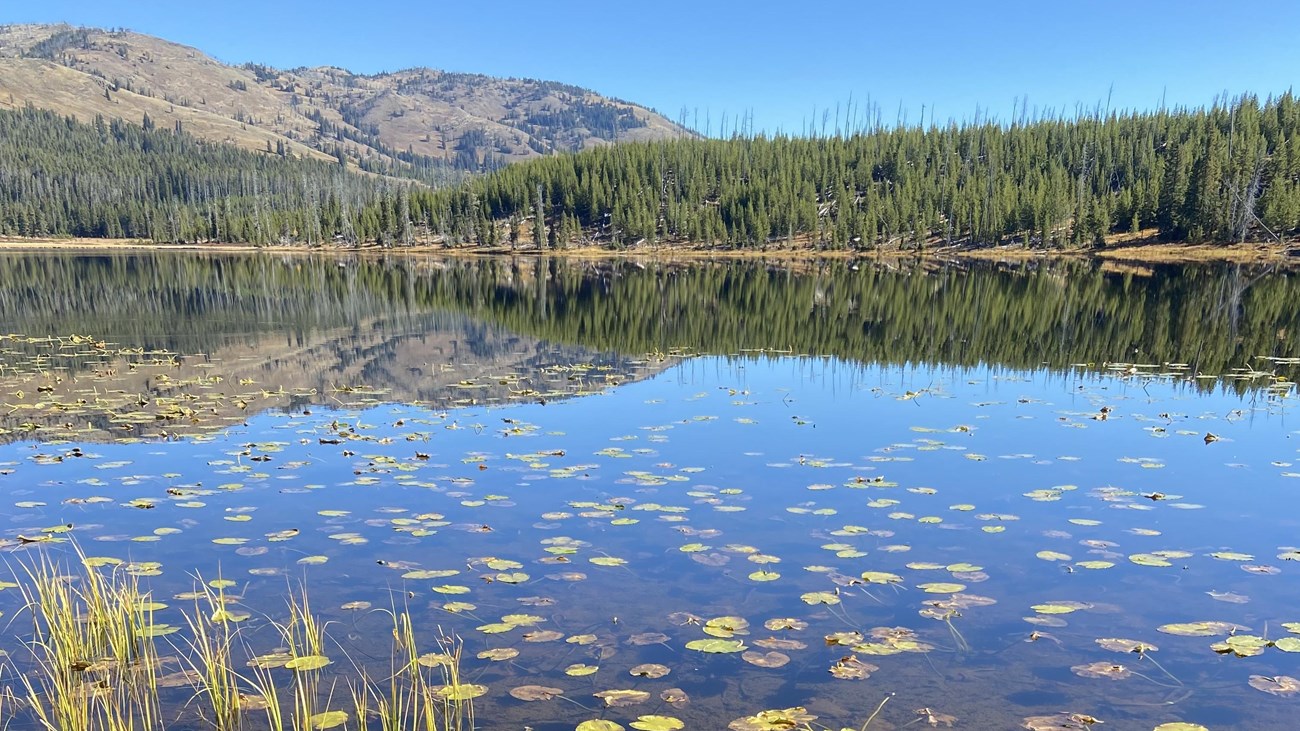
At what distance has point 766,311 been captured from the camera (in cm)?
4281

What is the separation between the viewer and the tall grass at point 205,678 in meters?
6.33

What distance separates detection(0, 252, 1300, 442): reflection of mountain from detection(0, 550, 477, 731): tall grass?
11284 millimetres

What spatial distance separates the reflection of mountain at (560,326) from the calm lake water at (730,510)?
0.41 m

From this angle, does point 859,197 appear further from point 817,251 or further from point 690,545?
point 690,545

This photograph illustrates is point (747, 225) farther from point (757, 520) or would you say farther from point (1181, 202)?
point (757, 520)

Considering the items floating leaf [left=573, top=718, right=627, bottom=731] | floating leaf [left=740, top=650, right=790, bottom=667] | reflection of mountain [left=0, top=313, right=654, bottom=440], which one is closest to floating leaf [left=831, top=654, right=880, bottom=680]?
floating leaf [left=740, top=650, right=790, bottom=667]

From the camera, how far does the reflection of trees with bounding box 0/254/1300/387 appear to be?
29.6 meters

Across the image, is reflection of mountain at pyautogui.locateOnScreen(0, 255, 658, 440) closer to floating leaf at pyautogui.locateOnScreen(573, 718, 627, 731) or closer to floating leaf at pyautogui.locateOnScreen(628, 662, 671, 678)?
floating leaf at pyautogui.locateOnScreen(628, 662, 671, 678)

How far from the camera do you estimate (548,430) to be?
57.0 ft

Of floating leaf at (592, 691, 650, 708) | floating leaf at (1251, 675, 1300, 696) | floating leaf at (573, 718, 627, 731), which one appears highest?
floating leaf at (573, 718, 627, 731)

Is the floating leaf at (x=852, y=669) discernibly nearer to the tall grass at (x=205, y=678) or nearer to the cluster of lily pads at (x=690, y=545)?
the cluster of lily pads at (x=690, y=545)

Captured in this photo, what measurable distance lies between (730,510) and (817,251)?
119586 millimetres

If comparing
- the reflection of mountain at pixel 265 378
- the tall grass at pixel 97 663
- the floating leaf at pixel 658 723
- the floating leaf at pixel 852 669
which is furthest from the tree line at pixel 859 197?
the tall grass at pixel 97 663

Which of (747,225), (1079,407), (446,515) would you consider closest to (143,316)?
(446,515)
